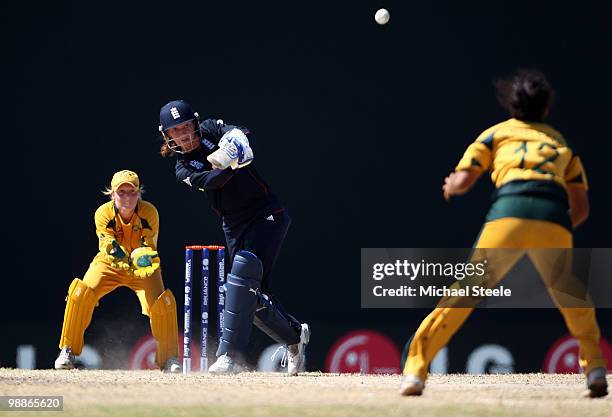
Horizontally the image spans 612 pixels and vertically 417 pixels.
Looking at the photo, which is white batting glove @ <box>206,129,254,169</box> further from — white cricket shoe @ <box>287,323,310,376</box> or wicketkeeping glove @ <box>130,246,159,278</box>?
white cricket shoe @ <box>287,323,310,376</box>

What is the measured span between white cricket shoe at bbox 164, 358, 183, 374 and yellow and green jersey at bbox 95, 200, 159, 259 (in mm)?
737

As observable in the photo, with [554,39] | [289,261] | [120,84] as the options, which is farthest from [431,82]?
[120,84]

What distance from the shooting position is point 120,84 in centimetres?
876

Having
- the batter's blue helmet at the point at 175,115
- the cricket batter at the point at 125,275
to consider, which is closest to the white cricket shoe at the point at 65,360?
the cricket batter at the point at 125,275

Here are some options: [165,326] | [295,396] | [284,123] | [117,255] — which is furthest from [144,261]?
[295,396]

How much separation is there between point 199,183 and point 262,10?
2.09m

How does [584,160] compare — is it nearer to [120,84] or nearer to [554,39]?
[554,39]

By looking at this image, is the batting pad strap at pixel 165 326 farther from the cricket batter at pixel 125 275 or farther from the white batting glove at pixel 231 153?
the white batting glove at pixel 231 153

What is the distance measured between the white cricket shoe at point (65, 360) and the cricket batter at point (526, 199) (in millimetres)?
2942

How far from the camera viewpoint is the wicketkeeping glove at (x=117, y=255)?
7.84 metres

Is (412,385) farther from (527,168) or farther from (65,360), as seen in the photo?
(65,360)

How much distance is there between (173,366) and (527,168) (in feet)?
10.1

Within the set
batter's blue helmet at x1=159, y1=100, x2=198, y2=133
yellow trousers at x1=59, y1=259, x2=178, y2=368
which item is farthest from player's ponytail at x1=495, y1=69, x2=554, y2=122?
yellow trousers at x1=59, y1=259, x2=178, y2=368

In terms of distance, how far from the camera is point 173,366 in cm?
780
